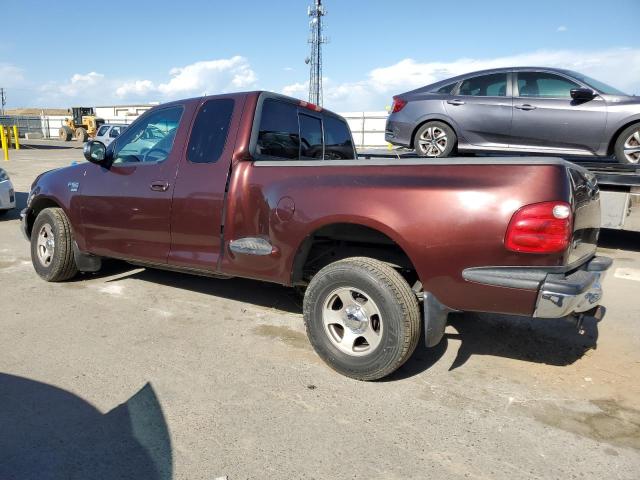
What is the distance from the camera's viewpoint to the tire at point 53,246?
5.01 m

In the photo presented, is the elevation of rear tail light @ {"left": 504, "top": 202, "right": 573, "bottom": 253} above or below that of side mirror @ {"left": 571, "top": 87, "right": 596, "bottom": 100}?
below

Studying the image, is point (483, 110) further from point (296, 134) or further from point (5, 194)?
point (5, 194)

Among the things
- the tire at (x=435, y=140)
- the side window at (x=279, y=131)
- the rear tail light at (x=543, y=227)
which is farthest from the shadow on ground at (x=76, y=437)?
the tire at (x=435, y=140)

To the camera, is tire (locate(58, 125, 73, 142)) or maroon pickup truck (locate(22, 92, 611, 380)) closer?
maroon pickup truck (locate(22, 92, 611, 380))

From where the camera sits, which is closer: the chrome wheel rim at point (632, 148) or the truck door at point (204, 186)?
the truck door at point (204, 186)

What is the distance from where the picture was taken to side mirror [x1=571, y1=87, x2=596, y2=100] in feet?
19.8

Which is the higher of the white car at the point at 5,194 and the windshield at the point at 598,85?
the windshield at the point at 598,85

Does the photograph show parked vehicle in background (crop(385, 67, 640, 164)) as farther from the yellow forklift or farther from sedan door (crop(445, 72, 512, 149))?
the yellow forklift

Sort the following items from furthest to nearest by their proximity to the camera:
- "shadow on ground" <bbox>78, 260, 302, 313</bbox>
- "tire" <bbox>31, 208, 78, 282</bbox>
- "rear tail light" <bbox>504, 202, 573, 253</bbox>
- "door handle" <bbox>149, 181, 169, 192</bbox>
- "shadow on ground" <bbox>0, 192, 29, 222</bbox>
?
"shadow on ground" <bbox>0, 192, 29, 222</bbox> → "tire" <bbox>31, 208, 78, 282</bbox> → "shadow on ground" <bbox>78, 260, 302, 313</bbox> → "door handle" <bbox>149, 181, 169, 192</bbox> → "rear tail light" <bbox>504, 202, 573, 253</bbox>

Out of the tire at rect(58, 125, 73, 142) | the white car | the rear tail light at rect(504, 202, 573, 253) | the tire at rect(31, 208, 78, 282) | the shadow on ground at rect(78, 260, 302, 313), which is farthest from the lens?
the tire at rect(58, 125, 73, 142)

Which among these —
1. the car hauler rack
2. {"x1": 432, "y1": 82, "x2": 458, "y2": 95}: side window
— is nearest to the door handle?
{"x1": 432, "y1": 82, "x2": 458, "y2": 95}: side window

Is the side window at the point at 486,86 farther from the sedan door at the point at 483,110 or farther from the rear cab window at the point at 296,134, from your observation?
the rear cab window at the point at 296,134

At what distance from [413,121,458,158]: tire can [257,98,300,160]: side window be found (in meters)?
3.38

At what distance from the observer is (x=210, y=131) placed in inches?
156
